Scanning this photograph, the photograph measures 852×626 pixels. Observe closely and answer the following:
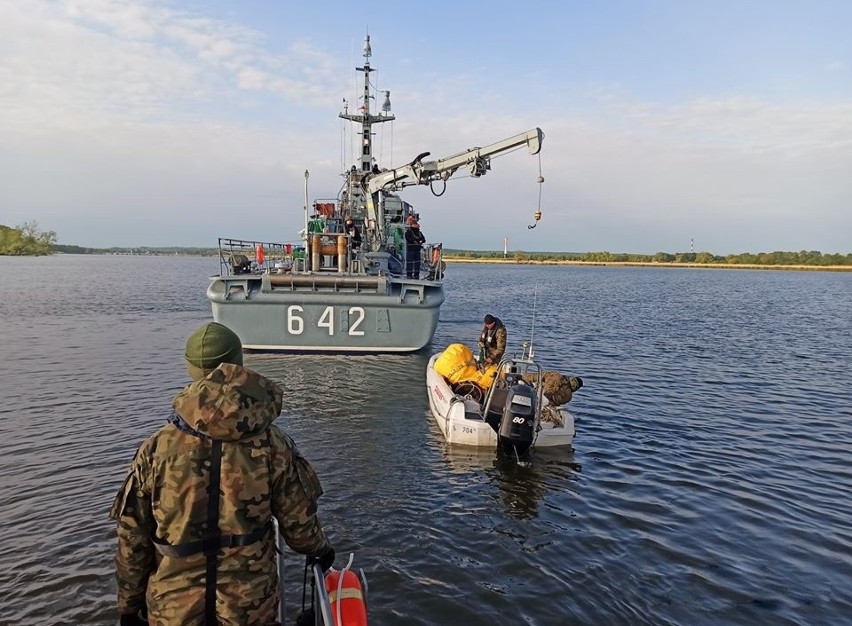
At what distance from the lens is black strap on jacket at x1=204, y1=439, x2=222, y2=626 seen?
251cm

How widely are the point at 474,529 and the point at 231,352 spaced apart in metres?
4.68

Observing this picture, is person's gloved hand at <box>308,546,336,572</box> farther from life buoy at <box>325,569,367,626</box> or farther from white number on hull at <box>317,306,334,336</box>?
white number on hull at <box>317,306,334,336</box>

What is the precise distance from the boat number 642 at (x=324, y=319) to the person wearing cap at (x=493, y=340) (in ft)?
19.3

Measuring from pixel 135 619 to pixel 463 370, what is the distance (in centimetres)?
738

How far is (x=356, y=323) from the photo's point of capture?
15.3 m

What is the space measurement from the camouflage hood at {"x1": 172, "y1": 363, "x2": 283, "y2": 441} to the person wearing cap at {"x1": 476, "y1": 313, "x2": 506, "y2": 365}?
755cm

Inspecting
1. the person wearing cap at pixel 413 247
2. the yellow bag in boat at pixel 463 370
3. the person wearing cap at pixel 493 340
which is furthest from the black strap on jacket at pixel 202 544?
the person wearing cap at pixel 413 247

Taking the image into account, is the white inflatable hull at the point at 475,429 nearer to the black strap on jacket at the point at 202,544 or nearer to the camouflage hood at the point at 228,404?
the black strap on jacket at the point at 202,544

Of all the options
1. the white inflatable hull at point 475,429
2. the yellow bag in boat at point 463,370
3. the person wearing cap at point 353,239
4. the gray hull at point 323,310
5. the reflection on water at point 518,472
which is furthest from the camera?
the person wearing cap at point 353,239

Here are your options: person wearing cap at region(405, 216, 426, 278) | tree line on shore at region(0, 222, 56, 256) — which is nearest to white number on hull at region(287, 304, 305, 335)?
person wearing cap at region(405, 216, 426, 278)

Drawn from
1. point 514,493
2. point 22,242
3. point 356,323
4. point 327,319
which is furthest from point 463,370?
point 22,242

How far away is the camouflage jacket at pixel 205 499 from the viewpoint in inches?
97.5

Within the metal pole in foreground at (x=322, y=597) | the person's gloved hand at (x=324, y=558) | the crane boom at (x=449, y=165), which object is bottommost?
the metal pole in foreground at (x=322, y=597)

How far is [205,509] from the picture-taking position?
254 cm
